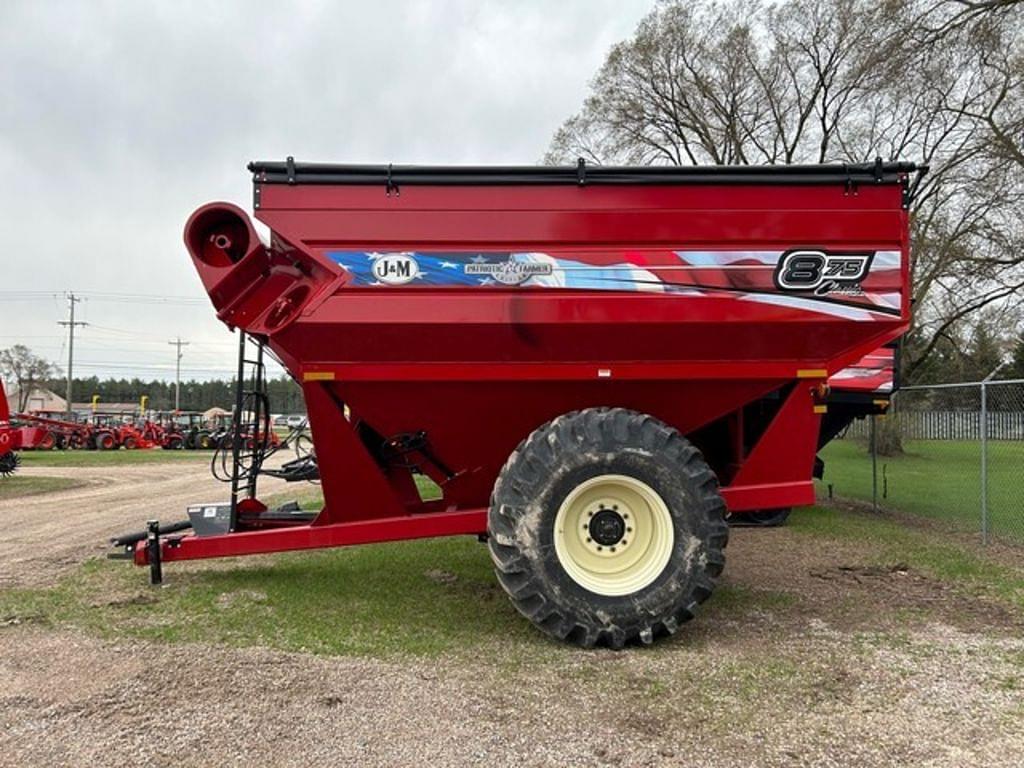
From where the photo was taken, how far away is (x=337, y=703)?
3723 mm

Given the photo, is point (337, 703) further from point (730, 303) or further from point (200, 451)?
point (200, 451)

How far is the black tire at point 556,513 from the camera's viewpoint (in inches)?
→ 178

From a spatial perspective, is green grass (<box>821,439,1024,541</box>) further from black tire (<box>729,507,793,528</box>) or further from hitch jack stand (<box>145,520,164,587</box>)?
hitch jack stand (<box>145,520,164,587</box>)

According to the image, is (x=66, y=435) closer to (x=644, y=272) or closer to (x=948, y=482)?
(x=948, y=482)

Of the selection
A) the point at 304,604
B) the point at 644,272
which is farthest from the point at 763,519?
the point at 304,604

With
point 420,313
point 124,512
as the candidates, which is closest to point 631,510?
point 420,313

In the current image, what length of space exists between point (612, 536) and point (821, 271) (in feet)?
7.14

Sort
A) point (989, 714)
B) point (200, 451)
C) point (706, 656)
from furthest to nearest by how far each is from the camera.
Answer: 1. point (200, 451)
2. point (706, 656)
3. point (989, 714)

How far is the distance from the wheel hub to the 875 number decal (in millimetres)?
1827

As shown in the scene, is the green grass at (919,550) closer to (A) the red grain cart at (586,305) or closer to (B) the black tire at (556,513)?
(A) the red grain cart at (586,305)

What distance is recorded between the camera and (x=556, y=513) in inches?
181

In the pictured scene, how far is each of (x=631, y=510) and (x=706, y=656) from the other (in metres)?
0.94

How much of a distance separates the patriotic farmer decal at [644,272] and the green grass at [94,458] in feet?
73.9

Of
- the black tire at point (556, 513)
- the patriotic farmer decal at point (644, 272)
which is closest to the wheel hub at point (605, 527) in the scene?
the black tire at point (556, 513)
